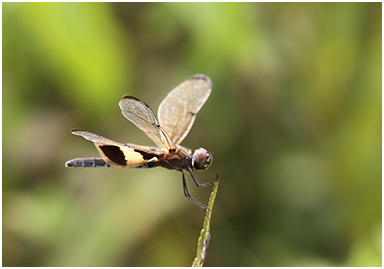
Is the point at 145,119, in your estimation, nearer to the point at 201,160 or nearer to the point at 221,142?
the point at 201,160

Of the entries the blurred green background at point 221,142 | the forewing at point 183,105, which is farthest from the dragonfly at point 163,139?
the blurred green background at point 221,142

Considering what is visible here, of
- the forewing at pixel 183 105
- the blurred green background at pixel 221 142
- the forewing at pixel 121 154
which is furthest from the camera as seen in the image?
the blurred green background at pixel 221 142

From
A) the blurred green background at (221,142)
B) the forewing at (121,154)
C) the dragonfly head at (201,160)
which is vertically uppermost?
the forewing at (121,154)

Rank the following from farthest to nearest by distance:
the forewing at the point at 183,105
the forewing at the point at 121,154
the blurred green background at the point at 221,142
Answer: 1. the blurred green background at the point at 221,142
2. the forewing at the point at 183,105
3. the forewing at the point at 121,154

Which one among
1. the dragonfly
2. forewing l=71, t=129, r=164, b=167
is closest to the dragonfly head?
the dragonfly

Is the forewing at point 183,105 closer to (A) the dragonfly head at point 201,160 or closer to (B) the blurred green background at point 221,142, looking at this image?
(A) the dragonfly head at point 201,160

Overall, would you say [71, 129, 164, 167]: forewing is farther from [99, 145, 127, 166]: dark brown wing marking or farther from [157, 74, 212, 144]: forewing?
[157, 74, 212, 144]: forewing

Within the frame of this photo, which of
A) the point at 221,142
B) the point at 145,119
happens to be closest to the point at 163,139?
the point at 145,119

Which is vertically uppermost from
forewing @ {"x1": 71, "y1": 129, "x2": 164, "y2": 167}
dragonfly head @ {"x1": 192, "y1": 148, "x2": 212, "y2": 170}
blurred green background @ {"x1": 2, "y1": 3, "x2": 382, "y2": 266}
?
forewing @ {"x1": 71, "y1": 129, "x2": 164, "y2": 167}
